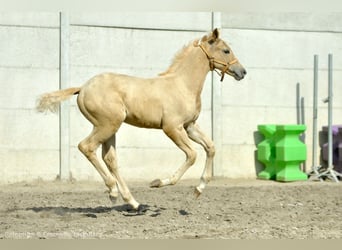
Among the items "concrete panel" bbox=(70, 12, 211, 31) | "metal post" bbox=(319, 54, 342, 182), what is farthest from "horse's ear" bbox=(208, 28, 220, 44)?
"metal post" bbox=(319, 54, 342, 182)

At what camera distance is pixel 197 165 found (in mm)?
11977

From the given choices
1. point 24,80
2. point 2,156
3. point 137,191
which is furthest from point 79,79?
point 137,191

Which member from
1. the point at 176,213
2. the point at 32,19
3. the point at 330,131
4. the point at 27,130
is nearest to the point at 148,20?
the point at 32,19

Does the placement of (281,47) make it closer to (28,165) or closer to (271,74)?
(271,74)

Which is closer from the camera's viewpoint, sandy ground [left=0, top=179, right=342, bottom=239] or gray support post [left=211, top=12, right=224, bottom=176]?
sandy ground [left=0, top=179, right=342, bottom=239]

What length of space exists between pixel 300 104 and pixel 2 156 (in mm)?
5982

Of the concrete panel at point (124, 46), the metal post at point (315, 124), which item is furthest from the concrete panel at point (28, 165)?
the metal post at point (315, 124)

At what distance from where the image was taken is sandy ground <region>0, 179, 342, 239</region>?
19.8ft

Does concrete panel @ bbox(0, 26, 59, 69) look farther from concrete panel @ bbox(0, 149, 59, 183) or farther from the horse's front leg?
the horse's front leg

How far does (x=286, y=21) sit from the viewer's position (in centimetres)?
1256

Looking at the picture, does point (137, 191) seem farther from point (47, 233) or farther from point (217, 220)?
point (47, 233)

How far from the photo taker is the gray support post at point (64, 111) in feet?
37.1

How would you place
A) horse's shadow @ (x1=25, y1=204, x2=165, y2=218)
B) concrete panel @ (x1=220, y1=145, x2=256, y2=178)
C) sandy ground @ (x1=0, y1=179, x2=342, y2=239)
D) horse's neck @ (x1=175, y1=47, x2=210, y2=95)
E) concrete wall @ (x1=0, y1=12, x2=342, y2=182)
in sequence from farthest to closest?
concrete panel @ (x1=220, y1=145, x2=256, y2=178)
concrete wall @ (x1=0, y1=12, x2=342, y2=182)
horse's neck @ (x1=175, y1=47, x2=210, y2=95)
horse's shadow @ (x1=25, y1=204, x2=165, y2=218)
sandy ground @ (x1=0, y1=179, x2=342, y2=239)

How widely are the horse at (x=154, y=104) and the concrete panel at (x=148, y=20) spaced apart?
417 centimetres
